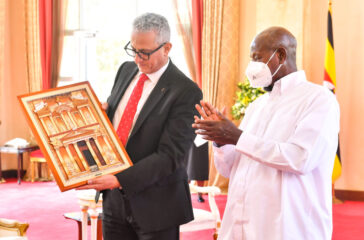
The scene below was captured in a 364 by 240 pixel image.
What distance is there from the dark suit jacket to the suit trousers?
0.07ft

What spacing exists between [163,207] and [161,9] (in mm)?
7474

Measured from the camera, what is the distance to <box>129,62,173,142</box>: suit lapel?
8.65ft

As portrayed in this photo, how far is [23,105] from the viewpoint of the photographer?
2619mm

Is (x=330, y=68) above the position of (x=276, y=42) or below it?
below

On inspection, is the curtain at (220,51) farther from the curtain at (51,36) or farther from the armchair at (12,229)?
the armchair at (12,229)

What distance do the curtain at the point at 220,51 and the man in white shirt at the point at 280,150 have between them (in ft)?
21.2

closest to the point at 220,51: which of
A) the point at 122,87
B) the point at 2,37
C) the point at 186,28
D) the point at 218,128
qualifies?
the point at 186,28

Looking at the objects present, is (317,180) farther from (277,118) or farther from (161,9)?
(161,9)

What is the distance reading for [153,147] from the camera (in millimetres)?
2658

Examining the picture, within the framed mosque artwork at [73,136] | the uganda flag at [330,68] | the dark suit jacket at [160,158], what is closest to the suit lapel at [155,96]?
the dark suit jacket at [160,158]

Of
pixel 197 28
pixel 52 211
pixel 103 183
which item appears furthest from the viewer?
pixel 197 28

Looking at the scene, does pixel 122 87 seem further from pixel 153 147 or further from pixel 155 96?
pixel 153 147

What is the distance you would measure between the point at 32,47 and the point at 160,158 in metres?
8.26

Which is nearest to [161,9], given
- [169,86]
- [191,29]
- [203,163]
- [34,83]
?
[191,29]
